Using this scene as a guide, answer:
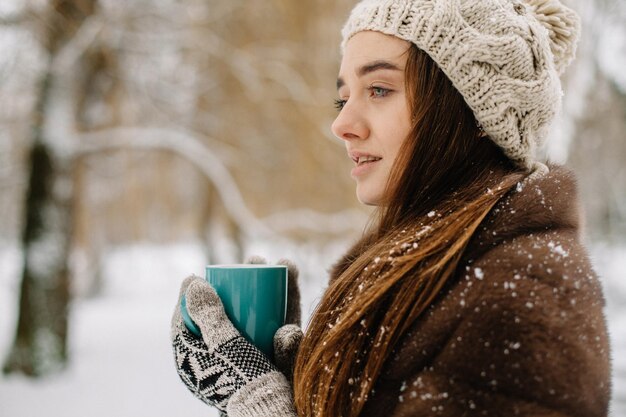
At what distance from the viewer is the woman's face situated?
47.4 inches

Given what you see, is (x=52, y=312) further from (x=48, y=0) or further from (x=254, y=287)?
(x=254, y=287)

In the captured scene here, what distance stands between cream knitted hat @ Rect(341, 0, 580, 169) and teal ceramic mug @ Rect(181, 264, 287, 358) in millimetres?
632

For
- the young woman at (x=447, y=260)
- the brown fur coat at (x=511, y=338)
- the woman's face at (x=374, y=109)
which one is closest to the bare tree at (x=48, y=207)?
the young woman at (x=447, y=260)

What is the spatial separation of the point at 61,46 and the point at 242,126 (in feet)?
15.1

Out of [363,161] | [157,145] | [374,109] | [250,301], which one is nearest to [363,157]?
[363,161]

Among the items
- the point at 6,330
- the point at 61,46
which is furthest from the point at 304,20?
the point at 6,330

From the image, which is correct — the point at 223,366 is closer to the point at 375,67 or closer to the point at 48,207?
the point at 375,67

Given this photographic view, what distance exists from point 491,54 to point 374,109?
0.29 m

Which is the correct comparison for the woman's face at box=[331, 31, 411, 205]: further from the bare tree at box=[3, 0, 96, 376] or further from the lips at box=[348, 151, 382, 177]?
the bare tree at box=[3, 0, 96, 376]

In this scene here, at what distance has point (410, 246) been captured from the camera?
102cm

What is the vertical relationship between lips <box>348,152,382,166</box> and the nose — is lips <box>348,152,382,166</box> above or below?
below

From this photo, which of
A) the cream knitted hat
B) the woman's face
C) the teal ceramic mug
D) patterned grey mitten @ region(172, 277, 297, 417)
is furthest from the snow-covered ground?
the cream knitted hat

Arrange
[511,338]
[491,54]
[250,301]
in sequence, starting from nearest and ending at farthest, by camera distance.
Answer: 1. [511,338]
2. [491,54]
3. [250,301]

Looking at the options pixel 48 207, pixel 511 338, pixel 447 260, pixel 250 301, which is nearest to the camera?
pixel 511 338
